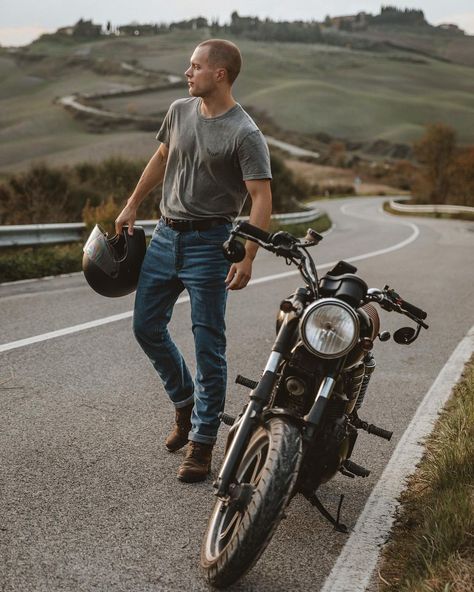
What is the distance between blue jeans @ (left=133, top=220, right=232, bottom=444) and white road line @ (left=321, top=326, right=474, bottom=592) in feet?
2.98

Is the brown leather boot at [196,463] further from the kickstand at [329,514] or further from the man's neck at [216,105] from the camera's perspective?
the man's neck at [216,105]

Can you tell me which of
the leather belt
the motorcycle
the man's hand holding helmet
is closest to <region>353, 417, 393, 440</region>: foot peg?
the motorcycle

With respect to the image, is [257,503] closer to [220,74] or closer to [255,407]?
[255,407]

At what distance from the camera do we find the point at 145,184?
4.55 metres

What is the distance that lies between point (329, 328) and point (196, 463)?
139cm

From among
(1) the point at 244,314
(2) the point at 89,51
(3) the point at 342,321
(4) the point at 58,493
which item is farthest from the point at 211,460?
(2) the point at 89,51

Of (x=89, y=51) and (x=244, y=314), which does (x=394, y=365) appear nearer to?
(x=244, y=314)

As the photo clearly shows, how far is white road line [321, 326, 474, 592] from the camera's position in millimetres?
3244

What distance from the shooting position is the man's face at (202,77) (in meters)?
3.98

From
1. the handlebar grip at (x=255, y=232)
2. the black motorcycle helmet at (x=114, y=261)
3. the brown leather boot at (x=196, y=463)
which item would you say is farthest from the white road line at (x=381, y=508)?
the black motorcycle helmet at (x=114, y=261)

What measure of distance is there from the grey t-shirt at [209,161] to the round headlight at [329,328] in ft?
3.56

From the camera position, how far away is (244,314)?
888 cm

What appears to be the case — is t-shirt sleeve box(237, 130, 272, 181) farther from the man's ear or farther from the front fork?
the front fork

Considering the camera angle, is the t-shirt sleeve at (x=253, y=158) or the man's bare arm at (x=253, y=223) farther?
the t-shirt sleeve at (x=253, y=158)
